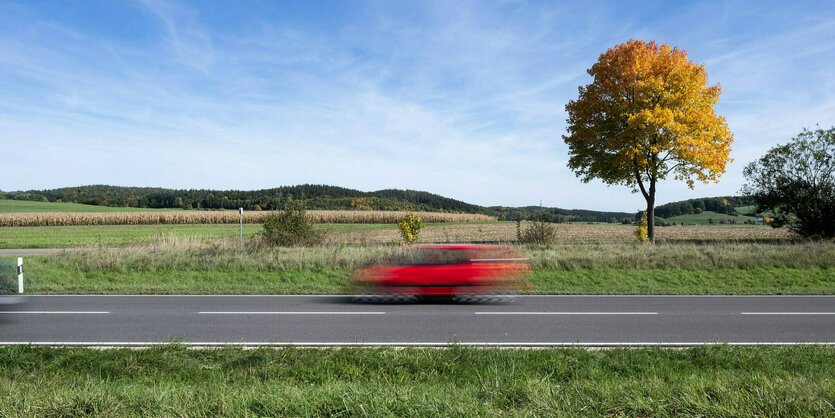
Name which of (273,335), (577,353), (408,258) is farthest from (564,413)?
(408,258)

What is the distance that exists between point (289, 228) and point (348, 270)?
8.36 meters

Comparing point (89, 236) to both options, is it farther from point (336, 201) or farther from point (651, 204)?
point (336, 201)

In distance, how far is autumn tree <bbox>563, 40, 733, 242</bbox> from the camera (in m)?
25.6

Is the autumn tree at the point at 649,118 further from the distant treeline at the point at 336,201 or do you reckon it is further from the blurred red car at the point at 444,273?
the distant treeline at the point at 336,201

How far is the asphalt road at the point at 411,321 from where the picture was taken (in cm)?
802

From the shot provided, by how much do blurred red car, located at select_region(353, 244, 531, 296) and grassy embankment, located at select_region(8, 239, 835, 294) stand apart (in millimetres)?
2380

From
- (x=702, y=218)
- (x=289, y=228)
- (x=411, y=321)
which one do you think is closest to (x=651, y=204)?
(x=289, y=228)

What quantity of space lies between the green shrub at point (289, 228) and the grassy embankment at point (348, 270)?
4.05m

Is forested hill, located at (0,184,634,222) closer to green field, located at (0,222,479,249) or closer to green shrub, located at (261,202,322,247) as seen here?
green field, located at (0,222,479,249)

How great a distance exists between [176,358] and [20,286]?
1071cm

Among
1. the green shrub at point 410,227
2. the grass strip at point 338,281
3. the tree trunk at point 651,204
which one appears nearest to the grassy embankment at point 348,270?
the grass strip at point 338,281

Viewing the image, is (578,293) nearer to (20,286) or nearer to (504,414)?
(504,414)

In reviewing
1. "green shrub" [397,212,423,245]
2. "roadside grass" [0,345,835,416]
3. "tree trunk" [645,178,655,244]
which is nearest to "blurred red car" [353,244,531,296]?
"roadside grass" [0,345,835,416]

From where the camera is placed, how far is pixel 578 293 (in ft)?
44.5
